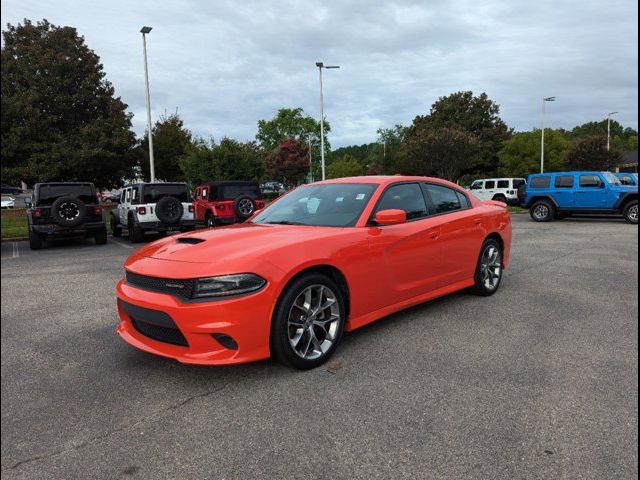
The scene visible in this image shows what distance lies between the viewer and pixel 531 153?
39875 millimetres

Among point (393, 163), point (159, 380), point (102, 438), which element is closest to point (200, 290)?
point (159, 380)

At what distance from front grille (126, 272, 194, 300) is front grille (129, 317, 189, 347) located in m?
0.24

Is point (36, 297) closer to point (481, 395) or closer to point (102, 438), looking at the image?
point (102, 438)

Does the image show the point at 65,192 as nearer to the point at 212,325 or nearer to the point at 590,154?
the point at 212,325

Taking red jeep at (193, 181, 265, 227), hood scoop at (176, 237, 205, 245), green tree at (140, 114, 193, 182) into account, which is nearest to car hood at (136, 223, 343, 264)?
hood scoop at (176, 237, 205, 245)

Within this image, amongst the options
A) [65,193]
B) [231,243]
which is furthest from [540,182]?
[231,243]

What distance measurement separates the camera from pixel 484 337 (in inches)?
167

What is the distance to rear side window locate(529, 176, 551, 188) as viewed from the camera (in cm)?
1838

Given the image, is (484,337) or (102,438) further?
(484,337)

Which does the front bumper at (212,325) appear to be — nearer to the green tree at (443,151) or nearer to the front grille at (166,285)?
the front grille at (166,285)

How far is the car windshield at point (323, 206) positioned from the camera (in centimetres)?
431

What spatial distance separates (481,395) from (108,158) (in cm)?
2593

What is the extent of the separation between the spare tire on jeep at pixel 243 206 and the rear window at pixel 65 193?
12.7ft

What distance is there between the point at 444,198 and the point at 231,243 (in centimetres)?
269
